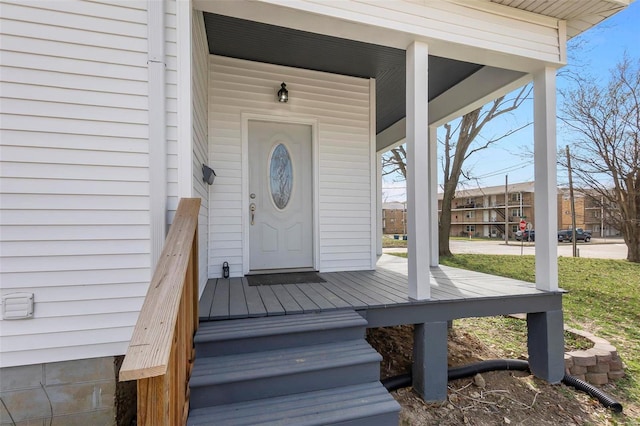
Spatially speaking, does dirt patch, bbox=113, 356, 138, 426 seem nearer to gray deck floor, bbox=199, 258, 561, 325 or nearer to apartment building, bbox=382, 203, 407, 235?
gray deck floor, bbox=199, 258, 561, 325

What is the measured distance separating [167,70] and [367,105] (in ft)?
8.96

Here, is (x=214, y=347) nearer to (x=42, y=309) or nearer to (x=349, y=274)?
(x=42, y=309)

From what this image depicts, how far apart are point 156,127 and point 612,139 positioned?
11.7 metres

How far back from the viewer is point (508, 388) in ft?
8.41

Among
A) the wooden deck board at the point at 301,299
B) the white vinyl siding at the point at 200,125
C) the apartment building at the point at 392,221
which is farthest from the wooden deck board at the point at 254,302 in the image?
the apartment building at the point at 392,221

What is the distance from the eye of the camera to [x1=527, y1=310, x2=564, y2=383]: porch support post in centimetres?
Answer: 266

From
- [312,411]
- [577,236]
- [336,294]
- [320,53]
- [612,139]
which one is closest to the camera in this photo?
[312,411]

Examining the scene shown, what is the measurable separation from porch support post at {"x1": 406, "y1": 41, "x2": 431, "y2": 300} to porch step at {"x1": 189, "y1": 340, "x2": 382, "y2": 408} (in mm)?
881

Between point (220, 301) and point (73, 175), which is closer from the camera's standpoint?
point (73, 175)

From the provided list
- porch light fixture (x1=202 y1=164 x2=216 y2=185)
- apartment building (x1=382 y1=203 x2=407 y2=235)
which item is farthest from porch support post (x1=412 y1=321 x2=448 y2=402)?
apartment building (x1=382 y1=203 x2=407 y2=235)

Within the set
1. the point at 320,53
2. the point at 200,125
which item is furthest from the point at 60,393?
the point at 320,53

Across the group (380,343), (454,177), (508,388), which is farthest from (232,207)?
(454,177)

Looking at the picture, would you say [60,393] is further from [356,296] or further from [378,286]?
[378,286]

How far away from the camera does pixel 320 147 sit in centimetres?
379
